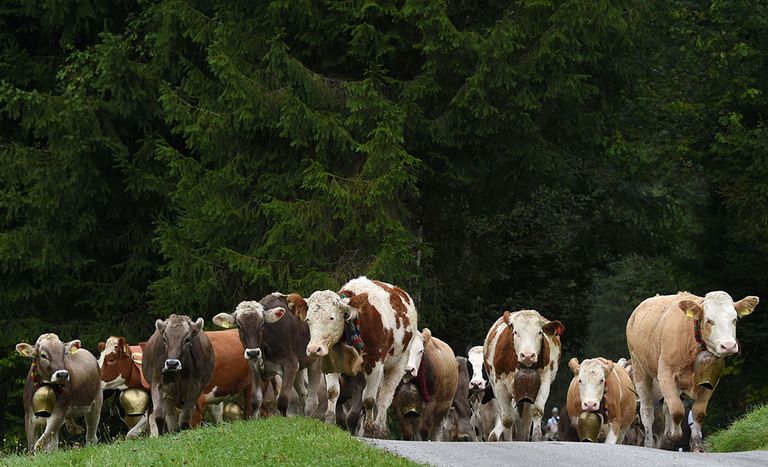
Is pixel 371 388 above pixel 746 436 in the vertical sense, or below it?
above

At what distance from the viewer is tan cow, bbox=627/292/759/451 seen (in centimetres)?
1803

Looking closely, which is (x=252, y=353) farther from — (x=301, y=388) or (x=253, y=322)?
(x=301, y=388)

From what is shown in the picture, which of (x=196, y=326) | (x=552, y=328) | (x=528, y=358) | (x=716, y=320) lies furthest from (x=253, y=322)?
(x=716, y=320)

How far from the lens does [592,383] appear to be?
70.5ft

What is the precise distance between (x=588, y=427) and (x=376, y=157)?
9.31m

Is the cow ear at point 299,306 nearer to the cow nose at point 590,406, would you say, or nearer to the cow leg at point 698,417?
the cow nose at point 590,406

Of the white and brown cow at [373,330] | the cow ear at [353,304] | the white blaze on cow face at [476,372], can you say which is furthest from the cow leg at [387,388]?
the white blaze on cow face at [476,372]

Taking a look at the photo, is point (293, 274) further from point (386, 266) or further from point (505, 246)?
point (505, 246)

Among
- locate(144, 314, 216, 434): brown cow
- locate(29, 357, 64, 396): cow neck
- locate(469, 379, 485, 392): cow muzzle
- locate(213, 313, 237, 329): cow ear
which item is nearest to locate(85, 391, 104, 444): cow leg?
locate(29, 357, 64, 396): cow neck

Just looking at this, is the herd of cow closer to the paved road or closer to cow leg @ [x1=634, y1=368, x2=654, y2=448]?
cow leg @ [x1=634, y1=368, x2=654, y2=448]

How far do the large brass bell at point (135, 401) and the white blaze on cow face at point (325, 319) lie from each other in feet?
15.7

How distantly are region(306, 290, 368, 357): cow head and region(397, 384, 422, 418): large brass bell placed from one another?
10.4 ft

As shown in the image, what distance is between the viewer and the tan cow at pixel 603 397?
21.4 metres

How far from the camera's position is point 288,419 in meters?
17.4
